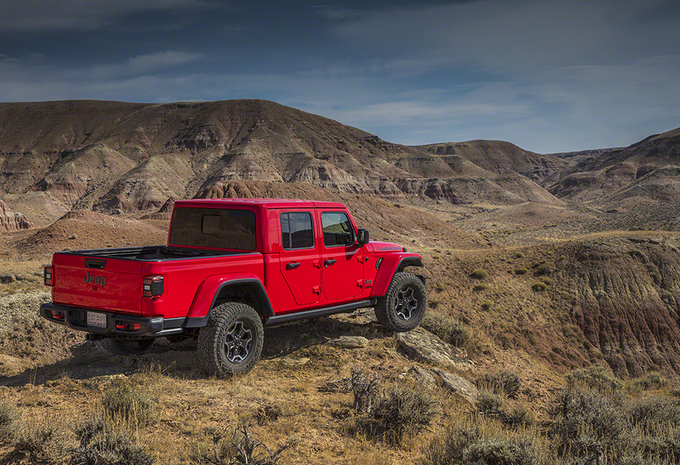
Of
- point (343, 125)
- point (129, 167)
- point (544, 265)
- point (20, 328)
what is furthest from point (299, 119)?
point (20, 328)

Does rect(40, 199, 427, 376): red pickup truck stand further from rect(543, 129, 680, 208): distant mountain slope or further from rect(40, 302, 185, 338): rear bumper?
rect(543, 129, 680, 208): distant mountain slope

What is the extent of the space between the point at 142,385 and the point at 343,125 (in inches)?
6070

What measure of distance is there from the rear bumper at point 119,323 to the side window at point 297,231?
6.28 ft

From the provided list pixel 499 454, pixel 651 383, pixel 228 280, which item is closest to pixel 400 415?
pixel 499 454

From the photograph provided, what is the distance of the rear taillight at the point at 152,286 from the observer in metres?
5.47

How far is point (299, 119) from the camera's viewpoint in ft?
461

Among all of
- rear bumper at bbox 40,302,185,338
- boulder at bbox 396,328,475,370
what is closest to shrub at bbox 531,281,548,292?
boulder at bbox 396,328,475,370

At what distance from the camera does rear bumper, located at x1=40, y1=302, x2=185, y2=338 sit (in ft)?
18.0

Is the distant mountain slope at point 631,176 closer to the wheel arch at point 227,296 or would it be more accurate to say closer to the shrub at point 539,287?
the shrub at point 539,287

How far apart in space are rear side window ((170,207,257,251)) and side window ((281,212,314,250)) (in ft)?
1.52

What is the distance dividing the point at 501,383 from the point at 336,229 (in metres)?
3.87

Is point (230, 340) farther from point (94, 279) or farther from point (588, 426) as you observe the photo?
point (588, 426)

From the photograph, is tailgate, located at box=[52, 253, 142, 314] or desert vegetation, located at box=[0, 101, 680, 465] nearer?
desert vegetation, located at box=[0, 101, 680, 465]

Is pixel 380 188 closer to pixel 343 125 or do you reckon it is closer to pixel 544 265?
pixel 343 125
